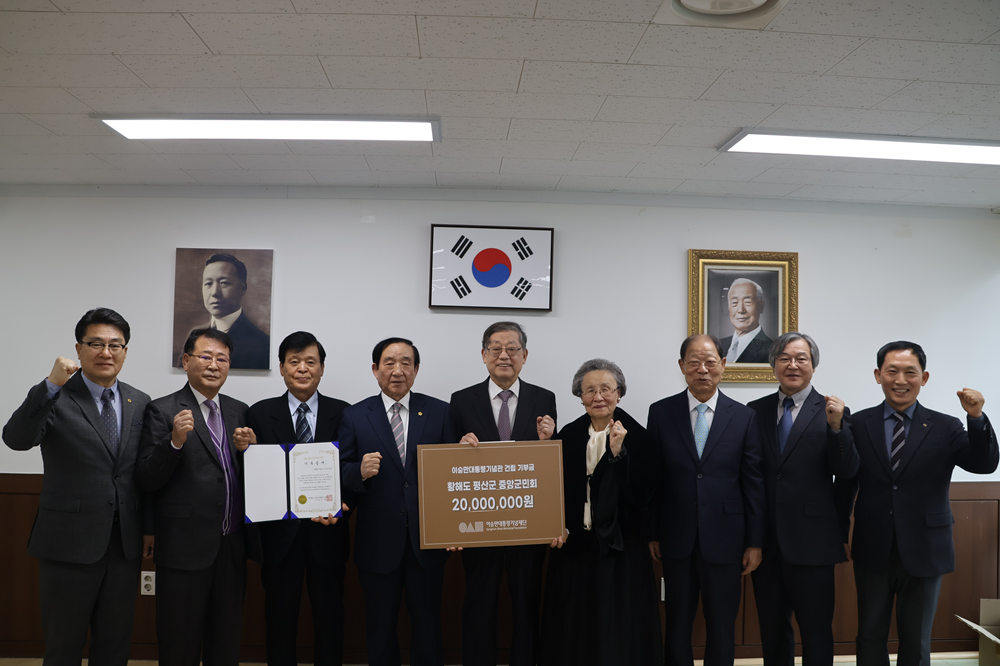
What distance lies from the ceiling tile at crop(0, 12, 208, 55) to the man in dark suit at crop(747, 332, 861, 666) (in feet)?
10.3

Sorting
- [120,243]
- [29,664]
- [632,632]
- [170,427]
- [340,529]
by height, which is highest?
[120,243]

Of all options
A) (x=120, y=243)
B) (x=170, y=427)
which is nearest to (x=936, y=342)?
(x=170, y=427)

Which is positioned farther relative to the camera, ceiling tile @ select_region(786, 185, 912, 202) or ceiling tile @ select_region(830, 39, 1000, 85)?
ceiling tile @ select_region(786, 185, 912, 202)

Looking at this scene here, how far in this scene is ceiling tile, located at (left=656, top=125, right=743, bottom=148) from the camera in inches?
Answer: 124

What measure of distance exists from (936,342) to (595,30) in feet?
12.6

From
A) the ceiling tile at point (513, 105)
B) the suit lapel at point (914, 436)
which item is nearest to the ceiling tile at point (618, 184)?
the ceiling tile at point (513, 105)

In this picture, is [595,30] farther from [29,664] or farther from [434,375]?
[29,664]

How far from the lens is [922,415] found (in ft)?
9.82

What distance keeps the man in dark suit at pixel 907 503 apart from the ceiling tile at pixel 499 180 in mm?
2343

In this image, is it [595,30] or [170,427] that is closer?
[595,30]

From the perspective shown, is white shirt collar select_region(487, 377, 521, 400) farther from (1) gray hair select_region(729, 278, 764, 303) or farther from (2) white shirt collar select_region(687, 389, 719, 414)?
(1) gray hair select_region(729, 278, 764, 303)

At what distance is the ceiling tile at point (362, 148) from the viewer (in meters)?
3.40

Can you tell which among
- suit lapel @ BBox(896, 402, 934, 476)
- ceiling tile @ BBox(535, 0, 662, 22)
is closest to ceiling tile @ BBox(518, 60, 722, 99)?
ceiling tile @ BBox(535, 0, 662, 22)

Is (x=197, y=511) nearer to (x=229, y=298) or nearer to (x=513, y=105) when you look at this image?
(x=229, y=298)
